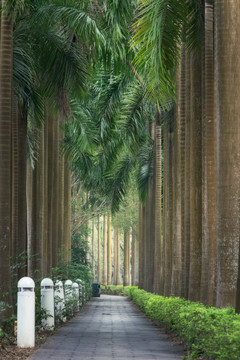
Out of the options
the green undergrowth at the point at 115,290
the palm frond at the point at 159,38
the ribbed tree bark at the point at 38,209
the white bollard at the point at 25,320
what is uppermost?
the palm frond at the point at 159,38

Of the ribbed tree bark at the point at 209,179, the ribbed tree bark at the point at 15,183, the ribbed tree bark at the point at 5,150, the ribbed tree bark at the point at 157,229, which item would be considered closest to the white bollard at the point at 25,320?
the ribbed tree bark at the point at 5,150

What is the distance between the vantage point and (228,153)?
11109 mm

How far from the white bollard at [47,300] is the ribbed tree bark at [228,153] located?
5.01 meters

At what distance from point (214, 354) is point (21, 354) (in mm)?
3327

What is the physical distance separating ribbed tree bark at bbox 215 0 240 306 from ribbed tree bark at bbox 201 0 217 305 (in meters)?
2.25

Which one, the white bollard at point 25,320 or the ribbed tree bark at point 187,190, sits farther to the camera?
the ribbed tree bark at point 187,190

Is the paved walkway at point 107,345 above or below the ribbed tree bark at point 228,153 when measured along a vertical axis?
below

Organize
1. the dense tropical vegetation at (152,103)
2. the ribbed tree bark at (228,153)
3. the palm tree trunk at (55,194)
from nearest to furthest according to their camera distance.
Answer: the ribbed tree bark at (228,153), the dense tropical vegetation at (152,103), the palm tree trunk at (55,194)

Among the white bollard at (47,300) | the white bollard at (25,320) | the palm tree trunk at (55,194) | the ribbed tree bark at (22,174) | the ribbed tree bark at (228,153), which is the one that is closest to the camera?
the ribbed tree bark at (228,153)

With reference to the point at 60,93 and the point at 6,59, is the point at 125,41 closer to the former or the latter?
the point at 60,93

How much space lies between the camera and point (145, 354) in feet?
35.5

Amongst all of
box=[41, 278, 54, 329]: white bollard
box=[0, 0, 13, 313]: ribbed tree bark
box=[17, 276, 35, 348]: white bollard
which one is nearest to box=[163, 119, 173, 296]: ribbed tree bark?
box=[41, 278, 54, 329]: white bollard

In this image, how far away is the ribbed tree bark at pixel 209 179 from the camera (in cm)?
1361

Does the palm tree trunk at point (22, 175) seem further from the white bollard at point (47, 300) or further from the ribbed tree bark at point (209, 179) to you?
the ribbed tree bark at point (209, 179)
